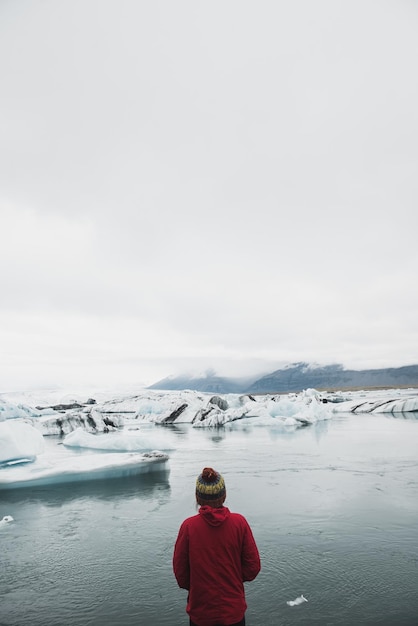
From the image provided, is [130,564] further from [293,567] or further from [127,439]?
[127,439]

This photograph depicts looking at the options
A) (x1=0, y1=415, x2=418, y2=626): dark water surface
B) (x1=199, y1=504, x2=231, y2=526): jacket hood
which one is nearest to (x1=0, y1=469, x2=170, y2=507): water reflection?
(x1=0, y1=415, x2=418, y2=626): dark water surface

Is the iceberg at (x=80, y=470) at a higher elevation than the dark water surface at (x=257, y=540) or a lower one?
higher

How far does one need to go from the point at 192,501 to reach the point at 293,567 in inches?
142

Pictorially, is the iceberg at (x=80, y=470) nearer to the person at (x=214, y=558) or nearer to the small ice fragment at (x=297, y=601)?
the small ice fragment at (x=297, y=601)

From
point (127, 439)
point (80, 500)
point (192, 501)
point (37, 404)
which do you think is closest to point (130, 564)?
point (192, 501)

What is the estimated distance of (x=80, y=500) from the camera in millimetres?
8586

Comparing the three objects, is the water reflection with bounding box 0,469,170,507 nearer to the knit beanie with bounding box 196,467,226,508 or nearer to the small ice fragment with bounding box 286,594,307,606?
the small ice fragment with bounding box 286,594,307,606

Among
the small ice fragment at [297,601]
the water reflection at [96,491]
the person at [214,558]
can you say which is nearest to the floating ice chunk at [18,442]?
the water reflection at [96,491]

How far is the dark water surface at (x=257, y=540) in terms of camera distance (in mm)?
4055

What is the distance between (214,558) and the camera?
8.04 ft

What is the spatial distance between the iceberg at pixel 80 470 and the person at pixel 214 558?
808 cm

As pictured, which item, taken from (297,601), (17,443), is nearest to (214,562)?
(297,601)

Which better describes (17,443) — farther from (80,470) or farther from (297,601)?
(297,601)

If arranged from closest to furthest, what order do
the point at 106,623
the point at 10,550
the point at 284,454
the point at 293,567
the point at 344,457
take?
the point at 106,623 < the point at 293,567 < the point at 10,550 < the point at 344,457 < the point at 284,454
